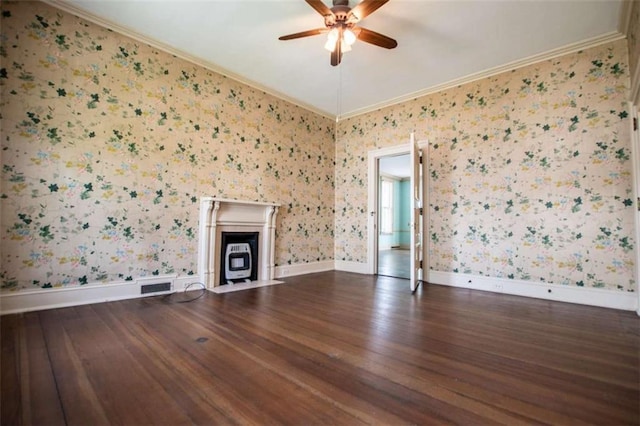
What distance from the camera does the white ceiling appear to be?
265 cm

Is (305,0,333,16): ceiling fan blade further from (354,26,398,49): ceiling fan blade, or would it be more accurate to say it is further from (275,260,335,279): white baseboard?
(275,260,335,279): white baseboard

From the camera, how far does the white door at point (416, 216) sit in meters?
3.69

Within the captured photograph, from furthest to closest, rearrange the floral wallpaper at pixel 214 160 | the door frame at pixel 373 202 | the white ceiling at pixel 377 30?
the door frame at pixel 373 202
the white ceiling at pixel 377 30
the floral wallpaper at pixel 214 160

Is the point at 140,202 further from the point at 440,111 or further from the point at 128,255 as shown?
the point at 440,111

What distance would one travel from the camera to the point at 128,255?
9.73 ft

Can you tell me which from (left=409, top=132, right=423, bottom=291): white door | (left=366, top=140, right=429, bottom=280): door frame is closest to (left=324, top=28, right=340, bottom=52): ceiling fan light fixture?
(left=409, top=132, right=423, bottom=291): white door

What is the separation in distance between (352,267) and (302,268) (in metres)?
0.92

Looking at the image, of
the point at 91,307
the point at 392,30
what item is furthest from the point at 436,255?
the point at 91,307

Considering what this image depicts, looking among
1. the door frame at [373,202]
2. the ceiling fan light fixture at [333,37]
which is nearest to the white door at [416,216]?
the door frame at [373,202]

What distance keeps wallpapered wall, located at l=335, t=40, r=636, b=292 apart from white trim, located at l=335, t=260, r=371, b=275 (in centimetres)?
116

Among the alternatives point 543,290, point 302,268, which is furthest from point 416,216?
point 302,268

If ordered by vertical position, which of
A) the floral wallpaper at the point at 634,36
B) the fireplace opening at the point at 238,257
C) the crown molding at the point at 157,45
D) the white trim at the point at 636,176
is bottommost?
the fireplace opening at the point at 238,257

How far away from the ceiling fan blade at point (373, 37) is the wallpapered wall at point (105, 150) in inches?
80.4

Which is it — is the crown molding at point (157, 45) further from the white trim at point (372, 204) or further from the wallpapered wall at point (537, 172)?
the wallpapered wall at point (537, 172)
